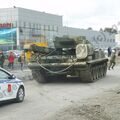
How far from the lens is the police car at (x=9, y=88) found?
1408 centimetres

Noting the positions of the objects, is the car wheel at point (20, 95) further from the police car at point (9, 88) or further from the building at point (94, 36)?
the building at point (94, 36)

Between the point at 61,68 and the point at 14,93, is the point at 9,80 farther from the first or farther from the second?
the point at 61,68

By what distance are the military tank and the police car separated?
7314 millimetres

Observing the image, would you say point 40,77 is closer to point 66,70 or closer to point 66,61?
point 66,70

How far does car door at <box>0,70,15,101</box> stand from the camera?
14.0 metres

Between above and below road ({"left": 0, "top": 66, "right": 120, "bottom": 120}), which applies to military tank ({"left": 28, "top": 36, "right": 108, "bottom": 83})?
above

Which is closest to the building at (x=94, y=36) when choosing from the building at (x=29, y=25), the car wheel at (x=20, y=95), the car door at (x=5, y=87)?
the building at (x=29, y=25)

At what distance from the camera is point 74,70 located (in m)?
23.0

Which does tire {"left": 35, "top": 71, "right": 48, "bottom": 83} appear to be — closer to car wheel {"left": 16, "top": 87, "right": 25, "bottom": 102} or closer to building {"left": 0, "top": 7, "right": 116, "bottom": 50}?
car wheel {"left": 16, "top": 87, "right": 25, "bottom": 102}

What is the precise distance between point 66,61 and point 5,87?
359 inches

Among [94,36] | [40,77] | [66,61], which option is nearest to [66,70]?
[66,61]

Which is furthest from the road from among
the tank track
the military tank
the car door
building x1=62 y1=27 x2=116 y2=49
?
building x1=62 y1=27 x2=116 y2=49

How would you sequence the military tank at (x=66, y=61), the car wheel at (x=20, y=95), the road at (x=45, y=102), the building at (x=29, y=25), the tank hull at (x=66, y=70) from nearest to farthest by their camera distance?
the road at (x=45, y=102) < the car wheel at (x=20, y=95) < the tank hull at (x=66, y=70) < the military tank at (x=66, y=61) < the building at (x=29, y=25)

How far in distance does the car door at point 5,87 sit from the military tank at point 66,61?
26.5 feet
